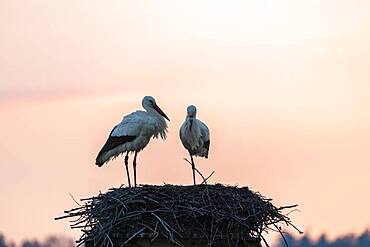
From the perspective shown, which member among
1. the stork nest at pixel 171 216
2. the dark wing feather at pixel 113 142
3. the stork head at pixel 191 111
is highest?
the stork head at pixel 191 111


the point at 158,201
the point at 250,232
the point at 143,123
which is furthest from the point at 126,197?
the point at 143,123

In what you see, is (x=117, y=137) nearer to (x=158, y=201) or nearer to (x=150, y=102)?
(x=150, y=102)

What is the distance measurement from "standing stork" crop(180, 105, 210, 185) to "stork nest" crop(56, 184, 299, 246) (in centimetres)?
265

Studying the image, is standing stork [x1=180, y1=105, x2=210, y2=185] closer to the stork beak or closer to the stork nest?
the stork beak

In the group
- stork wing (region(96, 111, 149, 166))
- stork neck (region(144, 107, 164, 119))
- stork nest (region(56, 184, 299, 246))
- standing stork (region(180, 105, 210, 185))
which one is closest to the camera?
stork nest (region(56, 184, 299, 246))

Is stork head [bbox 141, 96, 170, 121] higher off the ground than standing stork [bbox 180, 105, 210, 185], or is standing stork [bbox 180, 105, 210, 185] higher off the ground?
stork head [bbox 141, 96, 170, 121]

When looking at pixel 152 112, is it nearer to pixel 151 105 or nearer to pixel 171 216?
pixel 151 105

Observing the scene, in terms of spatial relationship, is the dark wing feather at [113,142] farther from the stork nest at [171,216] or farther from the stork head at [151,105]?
the stork nest at [171,216]

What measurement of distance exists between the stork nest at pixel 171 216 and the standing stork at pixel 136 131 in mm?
2349

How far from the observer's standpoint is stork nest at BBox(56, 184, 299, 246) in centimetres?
1077

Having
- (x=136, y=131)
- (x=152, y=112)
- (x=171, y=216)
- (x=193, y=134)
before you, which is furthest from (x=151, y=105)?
(x=171, y=216)

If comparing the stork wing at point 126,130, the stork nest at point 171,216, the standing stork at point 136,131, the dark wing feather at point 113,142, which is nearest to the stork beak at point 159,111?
the standing stork at point 136,131

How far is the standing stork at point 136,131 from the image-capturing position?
13672 mm

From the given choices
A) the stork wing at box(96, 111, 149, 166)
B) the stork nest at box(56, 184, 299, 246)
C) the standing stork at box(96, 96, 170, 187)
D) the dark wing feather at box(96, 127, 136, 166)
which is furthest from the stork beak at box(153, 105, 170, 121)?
the stork nest at box(56, 184, 299, 246)
